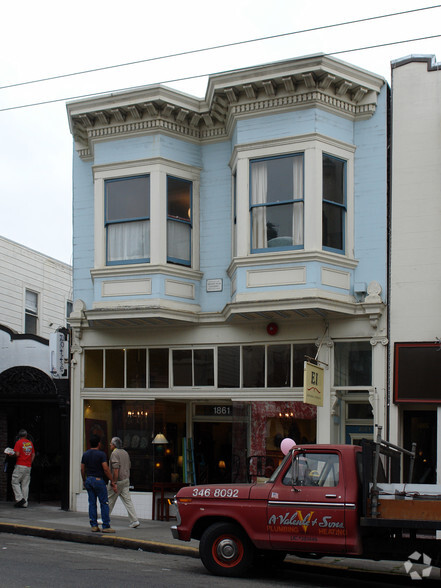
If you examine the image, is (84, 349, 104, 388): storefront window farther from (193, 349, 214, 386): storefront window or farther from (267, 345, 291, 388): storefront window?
(267, 345, 291, 388): storefront window

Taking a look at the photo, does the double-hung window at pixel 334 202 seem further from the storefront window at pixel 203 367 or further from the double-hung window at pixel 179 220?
the storefront window at pixel 203 367

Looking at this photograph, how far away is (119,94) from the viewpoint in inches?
659

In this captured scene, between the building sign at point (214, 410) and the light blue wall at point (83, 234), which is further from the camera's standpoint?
the light blue wall at point (83, 234)

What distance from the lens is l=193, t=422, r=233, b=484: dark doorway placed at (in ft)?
56.0

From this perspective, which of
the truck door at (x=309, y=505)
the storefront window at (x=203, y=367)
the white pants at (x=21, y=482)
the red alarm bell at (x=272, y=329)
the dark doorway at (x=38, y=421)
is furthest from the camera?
the dark doorway at (x=38, y=421)

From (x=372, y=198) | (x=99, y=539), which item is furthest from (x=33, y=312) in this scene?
(x=372, y=198)

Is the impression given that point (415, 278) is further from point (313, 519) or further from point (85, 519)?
point (85, 519)

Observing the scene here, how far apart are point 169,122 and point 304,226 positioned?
150 inches

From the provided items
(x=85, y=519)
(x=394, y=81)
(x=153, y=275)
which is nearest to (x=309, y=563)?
(x=85, y=519)

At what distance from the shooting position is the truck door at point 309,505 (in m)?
10.0

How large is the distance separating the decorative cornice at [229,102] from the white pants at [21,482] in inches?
282

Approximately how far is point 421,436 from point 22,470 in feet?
28.4

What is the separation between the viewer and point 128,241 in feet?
55.3

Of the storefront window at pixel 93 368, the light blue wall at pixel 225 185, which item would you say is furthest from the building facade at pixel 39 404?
the light blue wall at pixel 225 185
